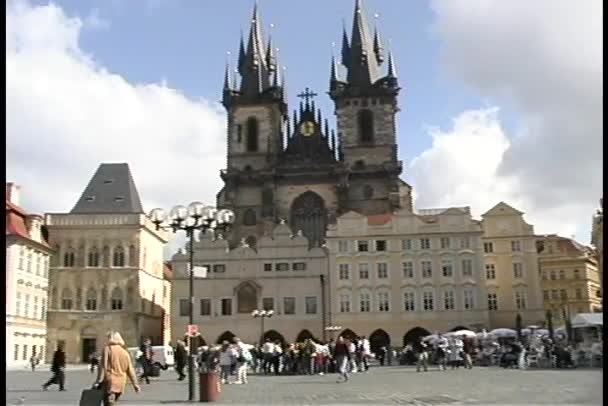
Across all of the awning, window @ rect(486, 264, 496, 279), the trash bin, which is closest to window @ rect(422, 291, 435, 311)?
window @ rect(486, 264, 496, 279)

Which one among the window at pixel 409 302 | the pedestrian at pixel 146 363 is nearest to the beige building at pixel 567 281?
the window at pixel 409 302

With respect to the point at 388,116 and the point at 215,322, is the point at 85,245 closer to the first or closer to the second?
the point at 215,322

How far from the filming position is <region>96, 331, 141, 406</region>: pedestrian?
33.8ft

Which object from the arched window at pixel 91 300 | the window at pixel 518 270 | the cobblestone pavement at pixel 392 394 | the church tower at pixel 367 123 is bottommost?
the cobblestone pavement at pixel 392 394

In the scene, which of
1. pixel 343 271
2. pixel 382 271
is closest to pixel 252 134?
pixel 343 271

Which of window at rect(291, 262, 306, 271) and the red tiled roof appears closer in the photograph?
window at rect(291, 262, 306, 271)

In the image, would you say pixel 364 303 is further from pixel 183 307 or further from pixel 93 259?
pixel 93 259

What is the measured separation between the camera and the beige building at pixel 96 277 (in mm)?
58344

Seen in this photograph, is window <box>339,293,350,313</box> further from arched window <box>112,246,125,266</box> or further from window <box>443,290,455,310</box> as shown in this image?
arched window <box>112,246,125,266</box>

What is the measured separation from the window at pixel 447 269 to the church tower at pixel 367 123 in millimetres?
13967

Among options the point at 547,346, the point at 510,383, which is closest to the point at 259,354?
the point at 547,346

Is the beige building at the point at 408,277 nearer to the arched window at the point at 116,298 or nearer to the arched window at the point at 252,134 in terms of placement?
the arched window at the point at 116,298

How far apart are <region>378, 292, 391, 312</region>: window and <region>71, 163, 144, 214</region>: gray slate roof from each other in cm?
2043

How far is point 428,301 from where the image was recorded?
194 ft
